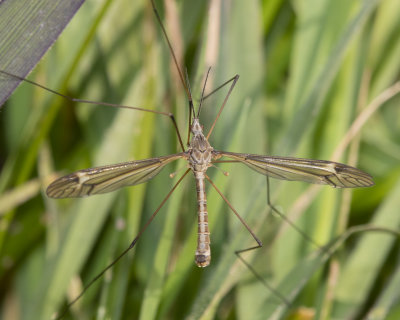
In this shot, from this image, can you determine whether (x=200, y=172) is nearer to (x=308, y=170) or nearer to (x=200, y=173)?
(x=200, y=173)

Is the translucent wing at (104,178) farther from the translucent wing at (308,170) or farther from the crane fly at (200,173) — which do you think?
the translucent wing at (308,170)

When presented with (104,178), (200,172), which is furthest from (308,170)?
(104,178)

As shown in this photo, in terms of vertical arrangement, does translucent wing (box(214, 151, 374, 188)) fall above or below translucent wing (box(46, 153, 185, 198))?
above

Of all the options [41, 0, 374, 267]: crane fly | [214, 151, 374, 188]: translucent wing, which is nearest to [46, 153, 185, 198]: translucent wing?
[41, 0, 374, 267]: crane fly

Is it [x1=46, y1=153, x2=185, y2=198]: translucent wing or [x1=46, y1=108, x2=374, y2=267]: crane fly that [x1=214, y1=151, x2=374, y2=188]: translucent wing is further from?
[x1=46, y1=153, x2=185, y2=198]: translucent wing

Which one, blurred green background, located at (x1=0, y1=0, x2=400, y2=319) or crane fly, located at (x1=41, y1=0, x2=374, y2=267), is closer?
crane fly, located at (x1=41, y1=0, x2=374, y2=267)
